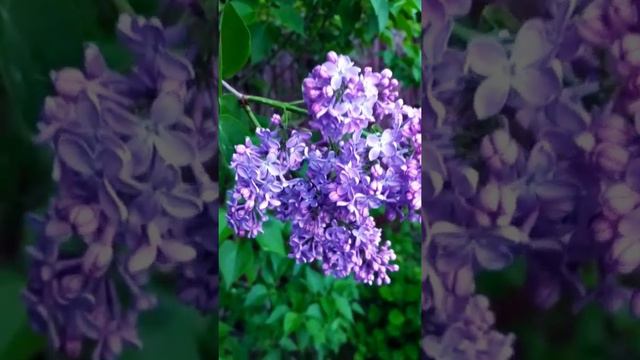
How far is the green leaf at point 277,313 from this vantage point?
65.8 inches

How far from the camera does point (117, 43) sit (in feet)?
3.80

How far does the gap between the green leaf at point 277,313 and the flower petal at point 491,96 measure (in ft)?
2.30

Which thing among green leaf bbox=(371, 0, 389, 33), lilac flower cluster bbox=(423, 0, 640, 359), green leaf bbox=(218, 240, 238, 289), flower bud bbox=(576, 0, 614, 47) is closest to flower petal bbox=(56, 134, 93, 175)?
green leaf bbox=(218, 240, 238, 289)

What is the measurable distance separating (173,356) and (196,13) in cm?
48

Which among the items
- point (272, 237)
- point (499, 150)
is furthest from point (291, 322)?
point (499, 150)

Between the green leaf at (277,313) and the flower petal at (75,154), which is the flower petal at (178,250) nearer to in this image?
the flower petal at (75,154)

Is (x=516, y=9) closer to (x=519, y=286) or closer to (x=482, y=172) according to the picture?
(x=482, y=172)

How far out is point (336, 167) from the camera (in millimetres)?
1352

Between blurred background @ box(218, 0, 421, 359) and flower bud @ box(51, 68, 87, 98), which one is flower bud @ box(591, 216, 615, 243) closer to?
blurred background @ box(218, 0, 421, 359)

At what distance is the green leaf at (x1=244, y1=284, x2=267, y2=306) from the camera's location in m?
1.62

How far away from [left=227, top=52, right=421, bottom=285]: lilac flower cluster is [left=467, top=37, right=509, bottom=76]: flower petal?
9.6 inches

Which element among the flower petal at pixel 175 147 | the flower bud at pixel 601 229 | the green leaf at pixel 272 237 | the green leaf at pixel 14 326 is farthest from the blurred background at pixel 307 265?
the flower bud at pixel 601 229

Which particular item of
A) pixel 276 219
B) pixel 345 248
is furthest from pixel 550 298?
pixel 276 219

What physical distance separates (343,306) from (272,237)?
0.26 m
